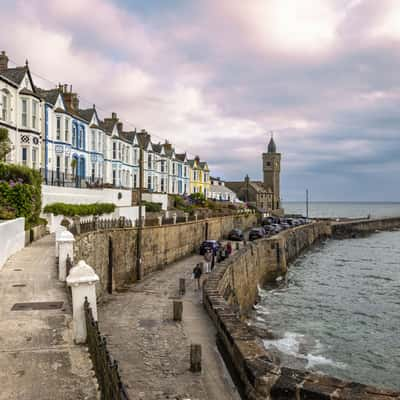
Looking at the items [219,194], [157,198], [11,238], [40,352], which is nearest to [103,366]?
[40,352]

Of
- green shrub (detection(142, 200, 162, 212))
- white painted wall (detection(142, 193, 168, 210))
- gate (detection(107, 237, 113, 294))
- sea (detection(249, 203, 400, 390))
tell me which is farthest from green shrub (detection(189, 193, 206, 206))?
gate (detection(107, 237, 113, 294))

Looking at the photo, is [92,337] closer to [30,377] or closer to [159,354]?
[30,377]

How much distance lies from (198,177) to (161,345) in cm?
6655

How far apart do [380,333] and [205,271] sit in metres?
10.4

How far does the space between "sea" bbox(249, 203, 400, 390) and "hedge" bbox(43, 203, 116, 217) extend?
43.6ft

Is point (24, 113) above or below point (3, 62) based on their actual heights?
below

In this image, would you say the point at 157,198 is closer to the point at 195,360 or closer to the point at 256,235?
the point at 256,235

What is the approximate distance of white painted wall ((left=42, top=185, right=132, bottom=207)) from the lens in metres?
28.0

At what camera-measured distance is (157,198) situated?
4516cm

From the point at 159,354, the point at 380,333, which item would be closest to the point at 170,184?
the point at 380,333

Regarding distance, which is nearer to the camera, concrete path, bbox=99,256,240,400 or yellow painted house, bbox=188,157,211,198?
concrete path, bbox=99,256,240,400

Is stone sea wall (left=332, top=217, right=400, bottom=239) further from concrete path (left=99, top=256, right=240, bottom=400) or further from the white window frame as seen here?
concrete path (left=99, top=256, right=240, bottom=400)

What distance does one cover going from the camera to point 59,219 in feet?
91.7

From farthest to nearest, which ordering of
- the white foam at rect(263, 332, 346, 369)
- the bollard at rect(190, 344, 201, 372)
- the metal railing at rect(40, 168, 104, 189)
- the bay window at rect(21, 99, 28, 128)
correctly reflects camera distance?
the metal railing at rect(40, 168, 104, 189) < the bay window at rect(21, 99, 28, 128) < the white foam at rect(263, 332, 346, 369) < the bollard at rect(190, 344, 201, 372)
